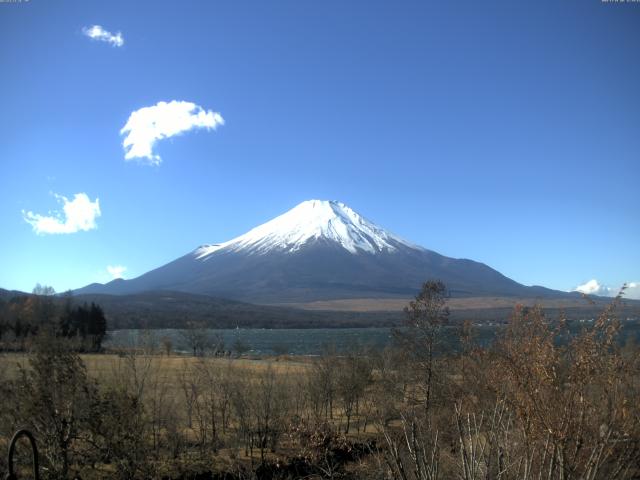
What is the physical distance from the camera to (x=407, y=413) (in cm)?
986

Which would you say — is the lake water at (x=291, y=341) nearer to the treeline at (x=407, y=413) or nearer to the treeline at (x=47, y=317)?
the treeline at (x=407, y=413)

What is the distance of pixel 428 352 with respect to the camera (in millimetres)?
23859

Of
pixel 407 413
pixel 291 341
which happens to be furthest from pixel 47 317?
pixel 407 413

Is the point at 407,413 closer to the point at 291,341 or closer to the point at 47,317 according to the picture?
the point at 47,317

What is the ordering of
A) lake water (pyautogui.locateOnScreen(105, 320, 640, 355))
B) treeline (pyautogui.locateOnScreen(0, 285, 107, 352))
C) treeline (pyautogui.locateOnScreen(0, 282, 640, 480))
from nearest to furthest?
treeline (pyautogui.locateOnScreen(0, 282, 640, 480)), lake water (pyautogui.locateOnScreen(105, 320, 640, 355)), treeline (pyautogui.locateOnScreen(0, 285, 107, 352))

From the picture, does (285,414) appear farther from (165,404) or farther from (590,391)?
(590,391)

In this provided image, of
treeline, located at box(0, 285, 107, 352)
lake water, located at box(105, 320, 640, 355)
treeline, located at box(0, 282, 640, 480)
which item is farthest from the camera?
treeline, located at box(0, 285, 107, 352)

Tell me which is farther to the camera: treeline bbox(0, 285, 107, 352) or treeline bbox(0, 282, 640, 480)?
treeline bbox(0, 285, 107, 352)

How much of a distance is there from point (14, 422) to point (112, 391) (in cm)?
233

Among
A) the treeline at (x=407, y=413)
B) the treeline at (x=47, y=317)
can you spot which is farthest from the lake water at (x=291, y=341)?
the treeline at (x=47, y=317)

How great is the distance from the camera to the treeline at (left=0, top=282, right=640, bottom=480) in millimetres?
5219

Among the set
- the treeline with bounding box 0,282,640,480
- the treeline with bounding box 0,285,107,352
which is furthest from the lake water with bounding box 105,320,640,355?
the treeline with bounding box 0,285,107,352

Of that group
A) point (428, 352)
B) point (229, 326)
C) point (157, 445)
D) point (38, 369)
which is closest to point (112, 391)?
point (38, 369)

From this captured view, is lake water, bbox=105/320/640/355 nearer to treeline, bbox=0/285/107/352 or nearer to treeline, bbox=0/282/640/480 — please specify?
treeline, bbox=0/282/640/480
